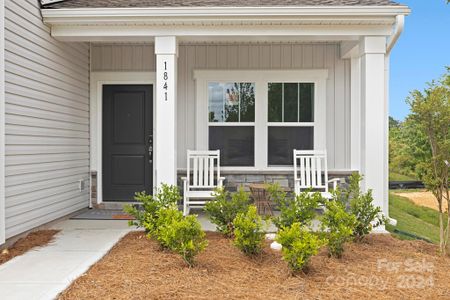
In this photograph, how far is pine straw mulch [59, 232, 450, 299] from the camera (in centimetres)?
310

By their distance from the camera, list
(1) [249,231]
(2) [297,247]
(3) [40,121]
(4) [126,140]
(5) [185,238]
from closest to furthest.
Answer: (2) [297,247] < (5) [185,238] < (1) [249,231] < (3) [40,121] < (4) [126,140]

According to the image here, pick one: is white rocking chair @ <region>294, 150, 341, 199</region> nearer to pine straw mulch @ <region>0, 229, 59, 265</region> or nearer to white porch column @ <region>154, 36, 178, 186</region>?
white porch column @ <region>154, 36, 178, 186</region>

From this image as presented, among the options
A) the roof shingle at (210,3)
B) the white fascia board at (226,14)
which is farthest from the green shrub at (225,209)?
the roof shingle at (210,3)

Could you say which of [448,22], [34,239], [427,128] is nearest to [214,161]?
[34,239]

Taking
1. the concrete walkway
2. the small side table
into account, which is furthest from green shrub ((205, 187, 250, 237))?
the small side table

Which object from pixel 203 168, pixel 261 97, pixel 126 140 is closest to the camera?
pixel 203 168

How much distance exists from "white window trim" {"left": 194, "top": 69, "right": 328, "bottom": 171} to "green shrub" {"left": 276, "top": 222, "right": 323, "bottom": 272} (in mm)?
3431

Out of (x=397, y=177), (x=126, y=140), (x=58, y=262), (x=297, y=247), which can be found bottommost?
(x=397, y=177)

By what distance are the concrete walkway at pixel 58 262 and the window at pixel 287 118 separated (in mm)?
2708

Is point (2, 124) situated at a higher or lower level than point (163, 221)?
higher

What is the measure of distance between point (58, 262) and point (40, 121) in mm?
1947

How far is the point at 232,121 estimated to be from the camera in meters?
6.97

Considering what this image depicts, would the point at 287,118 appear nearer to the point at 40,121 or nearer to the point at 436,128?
the point at 436,128

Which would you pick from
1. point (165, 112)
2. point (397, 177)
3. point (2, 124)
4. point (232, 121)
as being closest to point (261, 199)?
point (232, 121)
